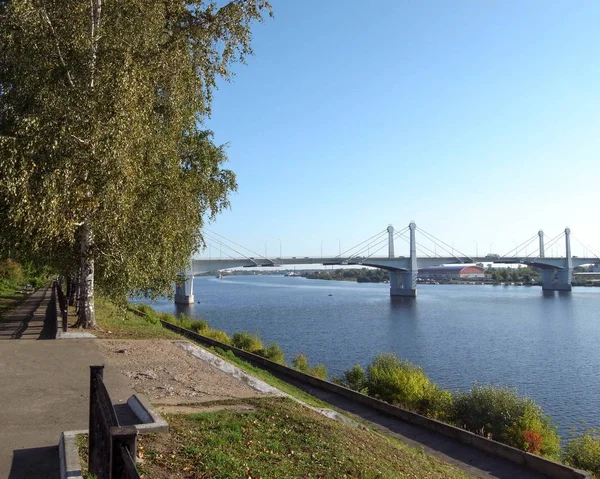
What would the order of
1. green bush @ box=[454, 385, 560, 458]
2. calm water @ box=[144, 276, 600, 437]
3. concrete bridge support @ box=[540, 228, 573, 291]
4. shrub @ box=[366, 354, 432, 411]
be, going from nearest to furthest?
green bush @ box=[454, 385, 560, 458]
shrub @ box=[366, 354, 432, 411]
calm water @ box=[144, 276, 600, 437]
concrete bridge support @ box=[540, 228, 573, 291]

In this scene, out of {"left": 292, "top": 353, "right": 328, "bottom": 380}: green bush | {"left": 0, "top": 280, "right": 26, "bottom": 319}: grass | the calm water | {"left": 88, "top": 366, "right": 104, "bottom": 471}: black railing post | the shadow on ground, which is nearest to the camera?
{"left": 88, "top": 366, "right": 104, "bottom": 471}: black railing post

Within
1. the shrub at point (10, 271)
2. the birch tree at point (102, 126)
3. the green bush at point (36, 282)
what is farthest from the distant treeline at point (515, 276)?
the birch tree at point (102, 126)

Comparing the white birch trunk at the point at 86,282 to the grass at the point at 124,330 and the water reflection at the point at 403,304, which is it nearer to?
the grass at the point at 124,330

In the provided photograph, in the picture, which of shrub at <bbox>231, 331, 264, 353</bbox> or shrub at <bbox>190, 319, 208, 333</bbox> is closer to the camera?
shrub at <bbox>231, 331, 264, 353</bbox>

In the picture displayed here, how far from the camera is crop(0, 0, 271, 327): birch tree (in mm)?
11469

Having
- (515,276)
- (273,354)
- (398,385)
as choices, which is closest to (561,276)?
(515,276)

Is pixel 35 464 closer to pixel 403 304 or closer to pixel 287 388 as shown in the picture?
pixel 287 388

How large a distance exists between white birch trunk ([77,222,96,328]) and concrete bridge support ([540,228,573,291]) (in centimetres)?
8552

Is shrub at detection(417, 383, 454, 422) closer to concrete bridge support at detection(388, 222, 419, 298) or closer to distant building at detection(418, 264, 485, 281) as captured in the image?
concrete bridge support at detection(388, 222, 419, 298)

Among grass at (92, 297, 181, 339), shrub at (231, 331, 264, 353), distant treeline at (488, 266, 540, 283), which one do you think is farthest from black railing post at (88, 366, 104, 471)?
distant treeline at (488, 266, 540, 283)

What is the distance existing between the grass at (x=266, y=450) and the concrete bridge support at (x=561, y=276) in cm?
8820

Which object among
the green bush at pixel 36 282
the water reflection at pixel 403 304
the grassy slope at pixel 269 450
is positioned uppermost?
the green bush at pixel 36 282

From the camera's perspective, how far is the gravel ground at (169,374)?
328 inches

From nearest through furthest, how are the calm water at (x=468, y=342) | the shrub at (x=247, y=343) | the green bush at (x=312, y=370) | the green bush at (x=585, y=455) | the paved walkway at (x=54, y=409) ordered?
the paved walkway at (x=54, y=409) < the green bush at (x=585, y=455) < the green bush at (x=312, y=370) < the calm water at (x=468, y=342) < the shrub at (x=247, y=343)
